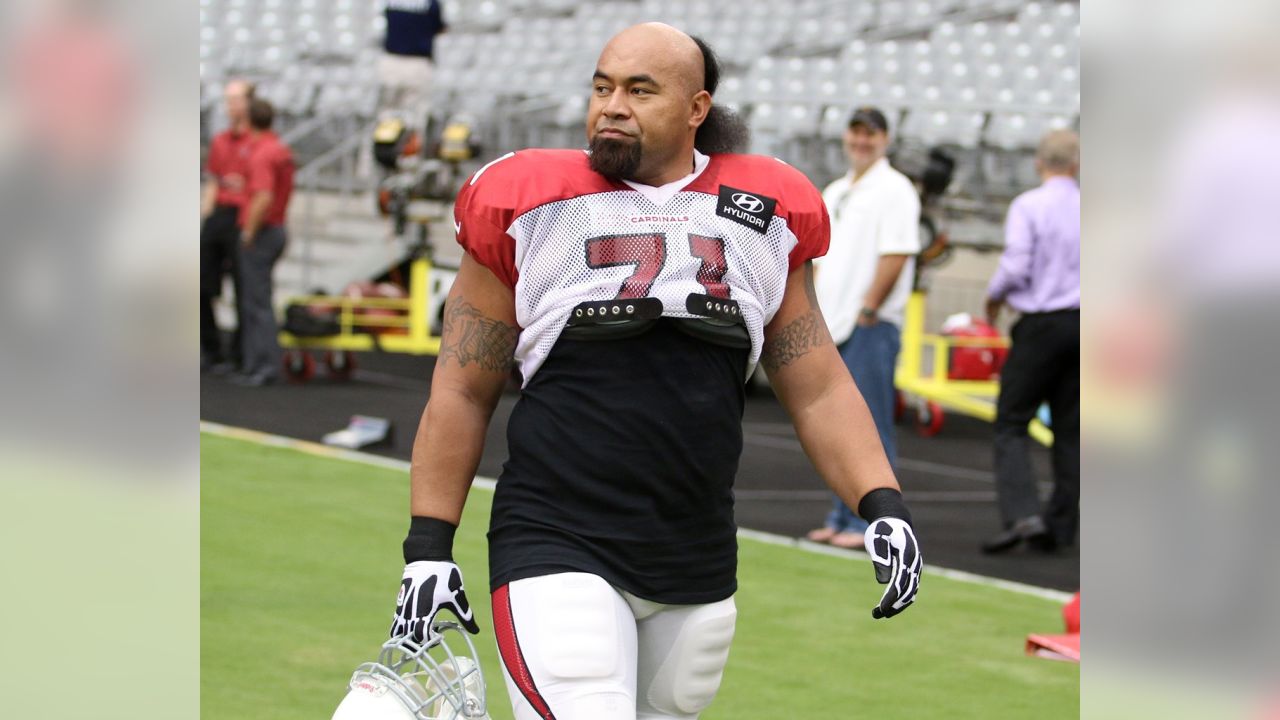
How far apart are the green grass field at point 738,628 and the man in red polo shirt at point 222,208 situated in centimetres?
440

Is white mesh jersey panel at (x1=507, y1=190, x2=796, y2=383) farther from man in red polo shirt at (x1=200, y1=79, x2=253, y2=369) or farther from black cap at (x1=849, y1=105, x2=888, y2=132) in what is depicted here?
man in red polo shirt at (x1=200, y1=79, x2=253, y2=369)

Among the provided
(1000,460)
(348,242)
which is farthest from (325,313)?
(1000,460)

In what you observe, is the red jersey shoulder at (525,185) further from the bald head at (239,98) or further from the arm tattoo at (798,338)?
the bald head at (239,98)

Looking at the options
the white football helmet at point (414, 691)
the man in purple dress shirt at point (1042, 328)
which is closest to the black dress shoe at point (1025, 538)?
the man in purple dress shirt at point (1042, 328)

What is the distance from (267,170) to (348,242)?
5.62 meters

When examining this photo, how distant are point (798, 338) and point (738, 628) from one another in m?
3.24

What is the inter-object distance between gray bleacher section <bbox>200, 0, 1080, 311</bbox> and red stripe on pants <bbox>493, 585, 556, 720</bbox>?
11959 millimetres

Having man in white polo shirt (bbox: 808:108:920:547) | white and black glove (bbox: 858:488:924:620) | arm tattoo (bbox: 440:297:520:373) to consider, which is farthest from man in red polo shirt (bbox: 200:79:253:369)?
white and black glove (bbox: 858:488:924:620)

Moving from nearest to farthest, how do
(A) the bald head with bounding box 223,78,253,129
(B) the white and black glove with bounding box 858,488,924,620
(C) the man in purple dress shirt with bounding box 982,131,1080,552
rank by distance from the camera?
1. (B) the white and black glove with bounding box 858,488,924,620
2. (C) the man in purple dress shirt with bounding box 982,131,1080,552
3. (A) the bald head with bounding box 223,78,253,129

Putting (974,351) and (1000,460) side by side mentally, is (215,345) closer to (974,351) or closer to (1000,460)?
(974,351)

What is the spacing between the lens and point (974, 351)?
13289 mm

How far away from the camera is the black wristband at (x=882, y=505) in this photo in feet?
11.3

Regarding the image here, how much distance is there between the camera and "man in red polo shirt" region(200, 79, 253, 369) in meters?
12.7

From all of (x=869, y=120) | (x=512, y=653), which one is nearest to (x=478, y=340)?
(x=512, y=653)
